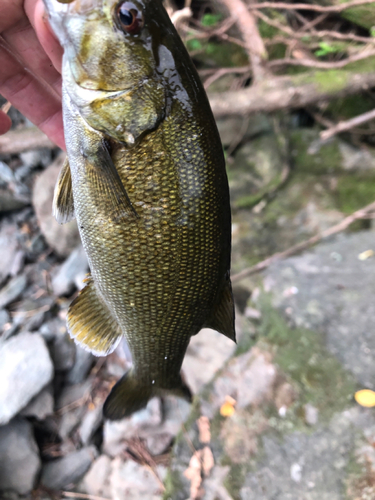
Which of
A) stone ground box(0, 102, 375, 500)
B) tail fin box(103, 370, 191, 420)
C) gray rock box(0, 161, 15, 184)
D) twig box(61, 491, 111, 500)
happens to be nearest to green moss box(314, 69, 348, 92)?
stone ground box(0, 102, 375, 500)

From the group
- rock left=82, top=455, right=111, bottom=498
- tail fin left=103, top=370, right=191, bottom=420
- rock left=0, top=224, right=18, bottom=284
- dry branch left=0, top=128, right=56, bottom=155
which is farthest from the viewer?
rock left=0, top=224, right=18, bottom=284

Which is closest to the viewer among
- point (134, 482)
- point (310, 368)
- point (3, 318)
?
point (310, 368)

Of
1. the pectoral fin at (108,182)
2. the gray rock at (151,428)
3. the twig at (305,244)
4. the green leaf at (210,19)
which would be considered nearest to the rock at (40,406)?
the gray rock at (151,428)

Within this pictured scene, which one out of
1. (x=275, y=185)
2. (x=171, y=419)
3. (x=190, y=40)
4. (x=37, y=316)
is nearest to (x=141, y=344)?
(x=171, y=419)

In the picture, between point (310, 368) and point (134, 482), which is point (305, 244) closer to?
point (310, 368)

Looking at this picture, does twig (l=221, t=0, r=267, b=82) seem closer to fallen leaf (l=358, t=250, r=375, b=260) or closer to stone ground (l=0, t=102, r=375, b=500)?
stone ground (l=0, t=102, r=375, b=500)

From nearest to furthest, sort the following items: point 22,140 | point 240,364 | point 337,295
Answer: point 240,364, point 337,295, point 22,140

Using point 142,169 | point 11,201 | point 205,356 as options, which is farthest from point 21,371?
point 142,169
